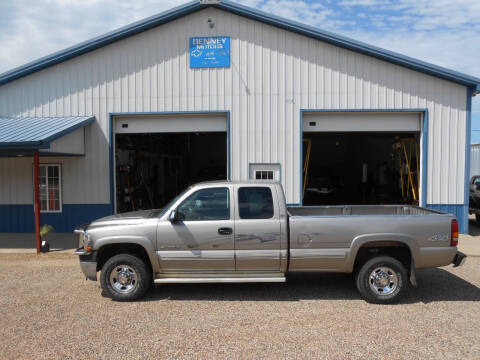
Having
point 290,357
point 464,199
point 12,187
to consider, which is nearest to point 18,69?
point 12,187

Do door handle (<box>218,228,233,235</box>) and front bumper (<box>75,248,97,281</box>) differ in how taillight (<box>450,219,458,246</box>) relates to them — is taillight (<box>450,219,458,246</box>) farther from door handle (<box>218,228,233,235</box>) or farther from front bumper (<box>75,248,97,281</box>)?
front bumper (<box>75,248,97,281</box>)

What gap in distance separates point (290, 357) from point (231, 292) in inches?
95.7

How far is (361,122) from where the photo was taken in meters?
12.5

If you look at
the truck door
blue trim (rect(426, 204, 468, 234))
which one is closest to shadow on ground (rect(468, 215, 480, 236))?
blue trim (rect(426, 204, 468, 234))

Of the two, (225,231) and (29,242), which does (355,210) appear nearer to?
(225,231)

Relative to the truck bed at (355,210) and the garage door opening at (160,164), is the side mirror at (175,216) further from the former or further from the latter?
the garage door opening at (160,164)

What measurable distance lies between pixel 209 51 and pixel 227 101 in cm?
165

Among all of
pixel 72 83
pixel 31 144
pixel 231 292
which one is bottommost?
pixel 231 292

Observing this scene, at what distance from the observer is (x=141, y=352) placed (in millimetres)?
4371

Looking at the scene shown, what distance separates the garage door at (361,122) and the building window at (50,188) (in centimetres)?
811

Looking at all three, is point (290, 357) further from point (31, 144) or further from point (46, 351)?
point (31, 144)

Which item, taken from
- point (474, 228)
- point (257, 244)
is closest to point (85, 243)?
point (257, 244)

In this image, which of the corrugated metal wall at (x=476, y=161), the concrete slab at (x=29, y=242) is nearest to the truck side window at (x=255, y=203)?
the concrete slab at (x=29, y=242)

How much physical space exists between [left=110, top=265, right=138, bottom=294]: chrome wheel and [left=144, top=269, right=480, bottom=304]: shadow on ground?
0.35 metres
